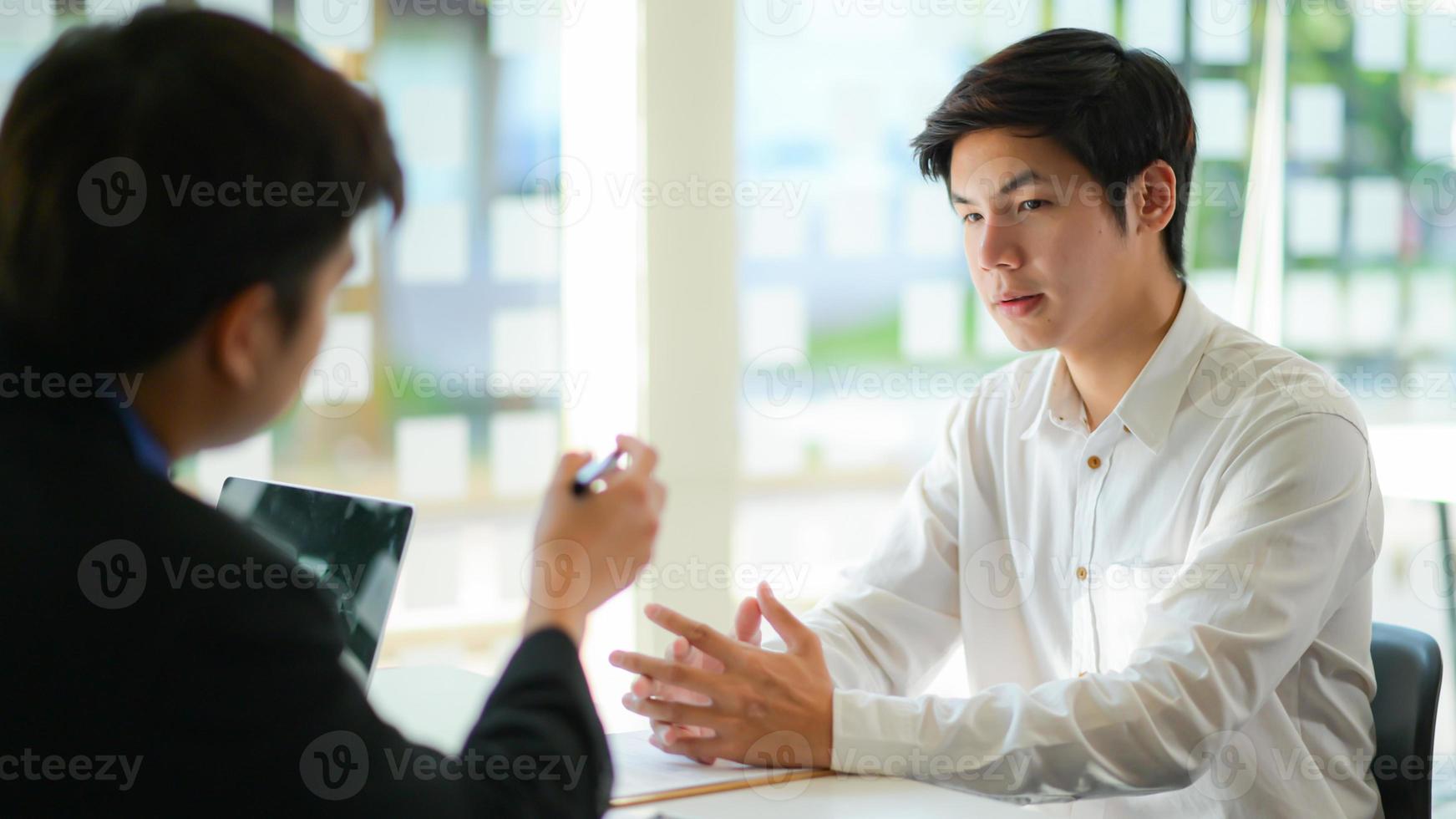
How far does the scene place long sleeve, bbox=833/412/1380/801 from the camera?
4.28 feet

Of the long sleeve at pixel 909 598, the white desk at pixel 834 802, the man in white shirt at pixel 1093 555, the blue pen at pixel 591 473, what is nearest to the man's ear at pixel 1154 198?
the man in white shirt at pixel 1093 555

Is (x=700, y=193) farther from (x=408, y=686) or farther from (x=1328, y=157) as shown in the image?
(x=1328, y=157)

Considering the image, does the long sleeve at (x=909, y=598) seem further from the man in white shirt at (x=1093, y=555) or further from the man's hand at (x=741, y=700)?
the man's hand at (x=741, y=700)

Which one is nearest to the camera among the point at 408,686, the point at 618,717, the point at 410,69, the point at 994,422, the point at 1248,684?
the point at 1248,684

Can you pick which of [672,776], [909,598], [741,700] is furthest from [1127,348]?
[672,776]

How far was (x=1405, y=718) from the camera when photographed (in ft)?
4.76

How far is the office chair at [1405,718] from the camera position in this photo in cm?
144

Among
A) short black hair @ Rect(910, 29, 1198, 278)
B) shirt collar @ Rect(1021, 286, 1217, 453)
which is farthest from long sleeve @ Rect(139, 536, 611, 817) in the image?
short black hair @ Rect(910, 29, 1198, 278)

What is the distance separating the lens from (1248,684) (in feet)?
4.44

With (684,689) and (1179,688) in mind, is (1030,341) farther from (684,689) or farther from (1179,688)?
(684,689)

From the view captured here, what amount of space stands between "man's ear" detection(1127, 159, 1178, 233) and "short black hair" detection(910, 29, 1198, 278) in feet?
0.04

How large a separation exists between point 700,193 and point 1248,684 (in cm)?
200

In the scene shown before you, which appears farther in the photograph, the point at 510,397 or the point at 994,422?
the point at 510,397

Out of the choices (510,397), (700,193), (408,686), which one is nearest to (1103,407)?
(408,686)
